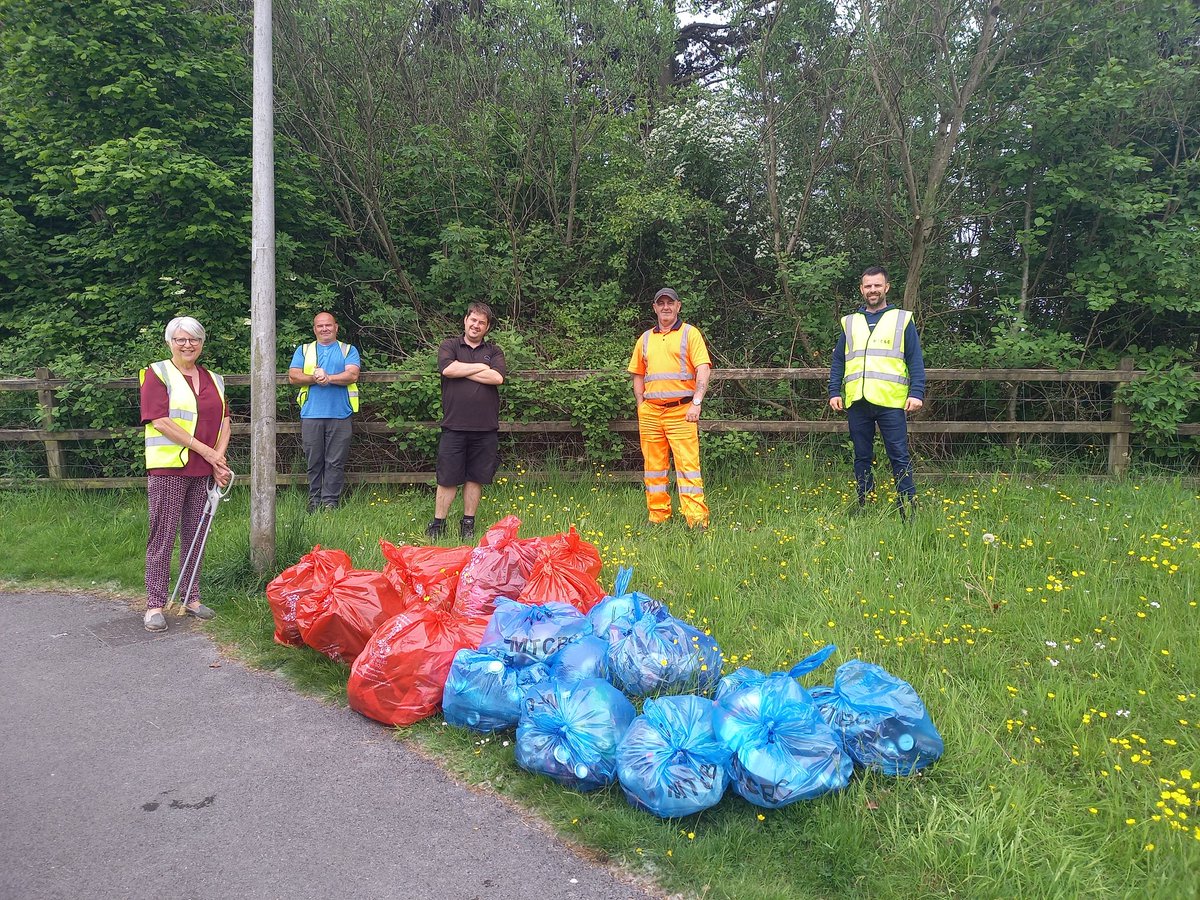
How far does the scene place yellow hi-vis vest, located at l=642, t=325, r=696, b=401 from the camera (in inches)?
225

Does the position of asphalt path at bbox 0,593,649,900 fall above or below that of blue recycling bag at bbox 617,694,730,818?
below

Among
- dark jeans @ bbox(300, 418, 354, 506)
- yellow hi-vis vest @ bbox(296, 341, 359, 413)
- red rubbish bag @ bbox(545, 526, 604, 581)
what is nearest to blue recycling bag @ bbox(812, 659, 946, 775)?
red rubbish bag @ bbox(545, 526, 604, 581)

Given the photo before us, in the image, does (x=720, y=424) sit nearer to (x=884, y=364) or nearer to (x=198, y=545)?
(x=884, y=364)

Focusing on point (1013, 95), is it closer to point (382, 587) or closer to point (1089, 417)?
point (1089, 417)

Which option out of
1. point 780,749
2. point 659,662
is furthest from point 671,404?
point 780,749

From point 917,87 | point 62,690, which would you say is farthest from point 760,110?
point 62,690

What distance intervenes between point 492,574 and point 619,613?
3.22ft

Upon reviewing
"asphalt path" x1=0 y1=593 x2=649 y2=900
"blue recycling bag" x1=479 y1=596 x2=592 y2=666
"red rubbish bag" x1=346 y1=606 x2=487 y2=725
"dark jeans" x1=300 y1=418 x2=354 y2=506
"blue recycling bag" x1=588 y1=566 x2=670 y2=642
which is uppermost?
"dark jeans" x1=300 y1=418 x2=354 y2=506

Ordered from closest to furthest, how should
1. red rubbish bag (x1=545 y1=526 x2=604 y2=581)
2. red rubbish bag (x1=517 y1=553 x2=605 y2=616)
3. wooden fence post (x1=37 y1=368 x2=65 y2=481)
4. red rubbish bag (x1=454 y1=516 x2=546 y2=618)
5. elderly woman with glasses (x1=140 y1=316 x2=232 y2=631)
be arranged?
red rubbish bag (x1=517 y1=553 x2=605 y2=616) → red rubbish bag (x1=454 y1=516 x2=546 y2=618) → red rubbish bag (x1=545 y1=526 x2=604 y2=581) → elderly woman with glasses (x1=140 y1=316 x2=232 y2=631) → wooden fence post (x1=37 y1=368 x2=65 y2=481)

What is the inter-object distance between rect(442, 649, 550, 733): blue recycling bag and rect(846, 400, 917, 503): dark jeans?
3424 millimetres

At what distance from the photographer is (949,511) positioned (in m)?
5.55

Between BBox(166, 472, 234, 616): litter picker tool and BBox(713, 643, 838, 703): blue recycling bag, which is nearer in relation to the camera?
BBox(713, 643, 838, 703): blue recycling bag

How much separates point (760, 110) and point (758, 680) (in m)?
7.84

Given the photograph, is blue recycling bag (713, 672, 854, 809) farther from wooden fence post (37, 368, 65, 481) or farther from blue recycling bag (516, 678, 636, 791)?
wooden fence post (37, 368, 65, 481)
